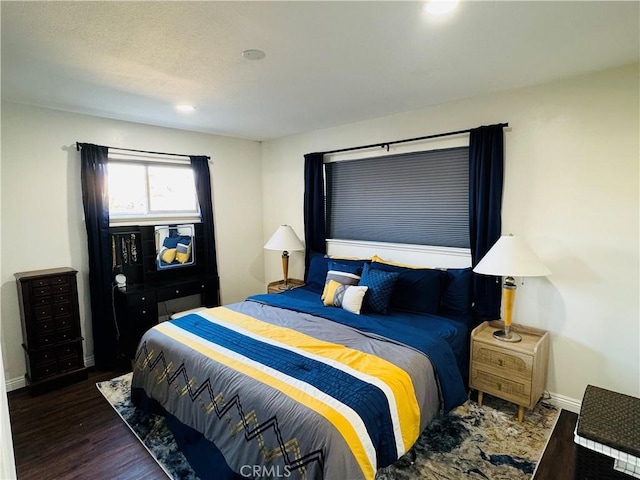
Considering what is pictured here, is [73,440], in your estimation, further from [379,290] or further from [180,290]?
[379,290]

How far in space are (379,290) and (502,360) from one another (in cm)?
104

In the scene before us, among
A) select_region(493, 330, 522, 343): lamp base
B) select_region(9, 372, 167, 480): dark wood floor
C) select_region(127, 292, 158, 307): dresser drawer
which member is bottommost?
select_region(9, 372, 167, 480): dark wood floor

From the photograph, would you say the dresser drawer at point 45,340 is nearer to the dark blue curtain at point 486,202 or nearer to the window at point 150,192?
the window at point 150,192

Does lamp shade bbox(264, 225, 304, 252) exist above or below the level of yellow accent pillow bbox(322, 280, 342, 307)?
above

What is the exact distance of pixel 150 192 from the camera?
154 inches

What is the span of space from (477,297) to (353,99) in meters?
2.03

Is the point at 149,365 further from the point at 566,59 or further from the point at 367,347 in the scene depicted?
the point at 566,59

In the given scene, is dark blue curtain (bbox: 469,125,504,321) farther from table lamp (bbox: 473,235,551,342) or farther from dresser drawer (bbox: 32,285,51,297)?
dresser drawer (bbox: 32,285,51,297)

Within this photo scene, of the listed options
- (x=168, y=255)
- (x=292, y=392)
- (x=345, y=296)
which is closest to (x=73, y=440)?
(x=292, y=392)

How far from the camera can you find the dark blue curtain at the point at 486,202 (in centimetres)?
279

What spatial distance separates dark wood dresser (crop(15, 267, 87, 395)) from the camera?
2.89m

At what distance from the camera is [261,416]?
1733mm

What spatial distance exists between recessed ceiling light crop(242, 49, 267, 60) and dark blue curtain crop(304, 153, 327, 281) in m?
2.01

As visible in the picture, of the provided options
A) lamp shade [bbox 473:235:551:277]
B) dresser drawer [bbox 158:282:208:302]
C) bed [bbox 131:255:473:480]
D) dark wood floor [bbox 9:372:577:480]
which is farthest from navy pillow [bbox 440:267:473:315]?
dresser drawer [bbox 158:282:208:302]
